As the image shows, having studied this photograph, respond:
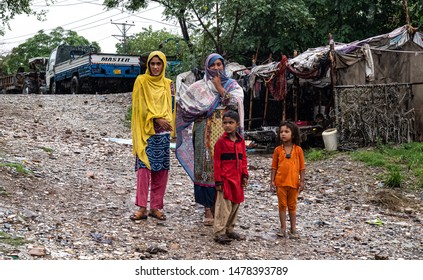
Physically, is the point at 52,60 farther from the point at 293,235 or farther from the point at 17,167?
the point at 293,235

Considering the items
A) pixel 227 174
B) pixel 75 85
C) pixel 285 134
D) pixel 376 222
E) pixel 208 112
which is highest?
pixel 75 85

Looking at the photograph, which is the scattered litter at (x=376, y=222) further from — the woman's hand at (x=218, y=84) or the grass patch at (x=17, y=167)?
the grass patch at (x=17, y=167)

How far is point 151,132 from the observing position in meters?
5.20

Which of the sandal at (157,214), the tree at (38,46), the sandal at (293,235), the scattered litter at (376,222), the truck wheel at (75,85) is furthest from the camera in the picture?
the tree at (38,46)

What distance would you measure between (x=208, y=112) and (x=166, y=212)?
4.62 feet

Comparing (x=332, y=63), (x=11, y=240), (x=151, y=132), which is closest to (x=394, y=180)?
(x=332, y=63)

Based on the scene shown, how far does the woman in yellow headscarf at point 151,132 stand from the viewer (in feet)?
16.9

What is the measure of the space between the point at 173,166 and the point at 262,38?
827cm

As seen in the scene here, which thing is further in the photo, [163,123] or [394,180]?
[394,180]

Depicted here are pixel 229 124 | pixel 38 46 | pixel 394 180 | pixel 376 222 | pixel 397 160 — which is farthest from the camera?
pixel 38 46

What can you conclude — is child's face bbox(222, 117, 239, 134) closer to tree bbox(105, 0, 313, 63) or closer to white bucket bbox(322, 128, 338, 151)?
white bucket bbox(322, 128, 338, 151)

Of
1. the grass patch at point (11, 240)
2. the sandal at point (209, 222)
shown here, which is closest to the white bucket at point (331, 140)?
the sandal at point (209, 222)

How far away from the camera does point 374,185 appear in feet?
26.5

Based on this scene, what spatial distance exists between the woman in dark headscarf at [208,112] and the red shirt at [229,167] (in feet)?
1.39
